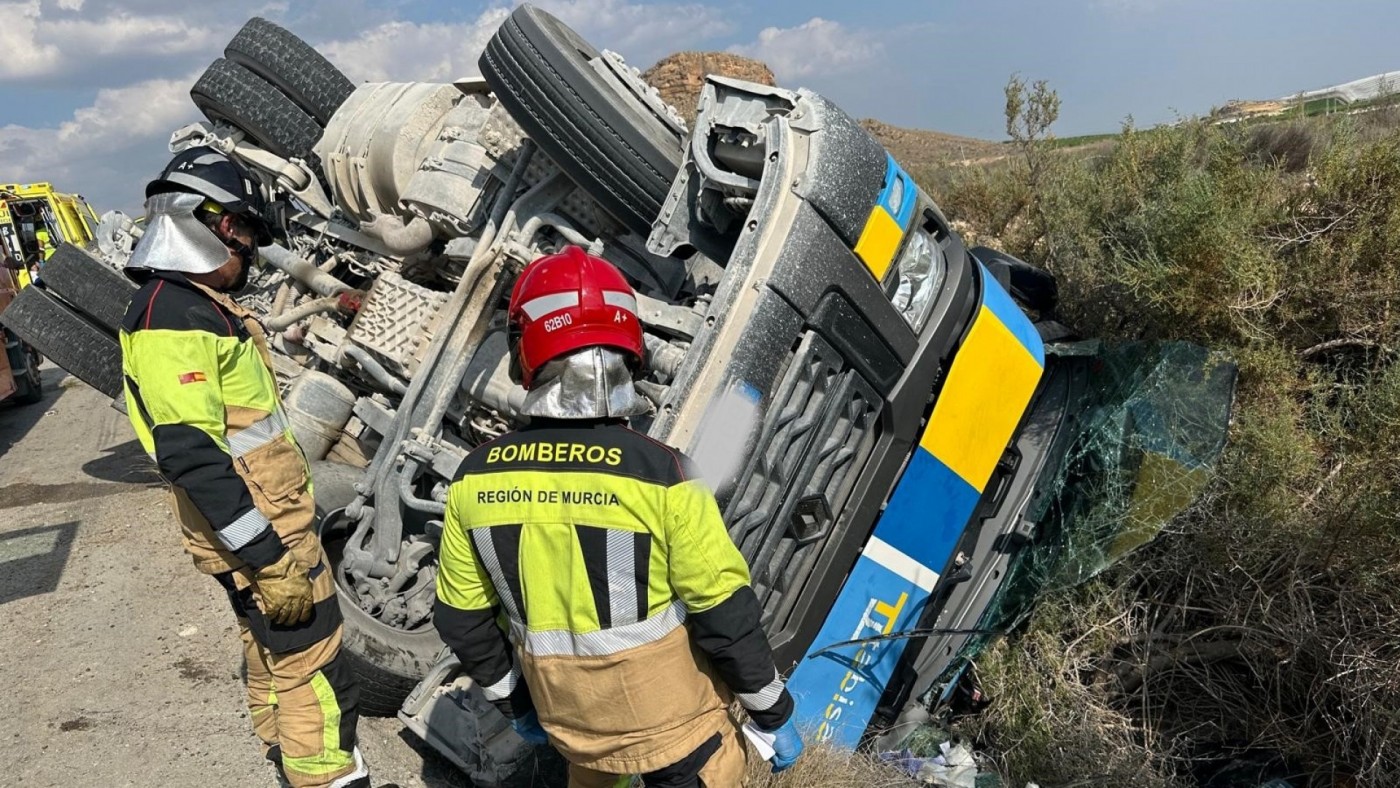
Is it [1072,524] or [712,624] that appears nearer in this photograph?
[712,624]

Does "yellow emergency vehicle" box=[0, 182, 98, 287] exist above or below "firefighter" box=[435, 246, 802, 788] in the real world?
below

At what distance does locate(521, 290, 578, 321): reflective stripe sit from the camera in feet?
5.86

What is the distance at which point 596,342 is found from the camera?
1.77 meters

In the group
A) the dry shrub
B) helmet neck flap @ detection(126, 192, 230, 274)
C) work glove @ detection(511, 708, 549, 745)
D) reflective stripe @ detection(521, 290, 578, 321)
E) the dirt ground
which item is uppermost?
the dry shrub

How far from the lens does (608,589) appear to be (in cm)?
179

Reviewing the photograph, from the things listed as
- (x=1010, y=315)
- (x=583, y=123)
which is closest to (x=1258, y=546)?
(x=1010, y=315)

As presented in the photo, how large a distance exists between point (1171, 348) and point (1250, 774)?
4.83 feet

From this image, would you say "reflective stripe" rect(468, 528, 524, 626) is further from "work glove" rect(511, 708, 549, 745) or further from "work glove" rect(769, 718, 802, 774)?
"work glove" rect(769, 718, 802, 774)

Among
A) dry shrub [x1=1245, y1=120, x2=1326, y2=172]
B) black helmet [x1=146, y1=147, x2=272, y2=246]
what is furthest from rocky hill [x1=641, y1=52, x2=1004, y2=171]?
black helmet [x1=146, y1=147, x2=272, y2=246]

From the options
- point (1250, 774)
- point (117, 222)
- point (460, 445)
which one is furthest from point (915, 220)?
point (117, 222)

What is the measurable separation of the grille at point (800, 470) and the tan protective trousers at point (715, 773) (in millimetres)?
574

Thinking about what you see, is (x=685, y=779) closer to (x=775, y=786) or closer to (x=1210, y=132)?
(x=775, y=786)

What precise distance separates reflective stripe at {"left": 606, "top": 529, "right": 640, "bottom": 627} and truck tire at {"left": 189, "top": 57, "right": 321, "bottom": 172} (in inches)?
152

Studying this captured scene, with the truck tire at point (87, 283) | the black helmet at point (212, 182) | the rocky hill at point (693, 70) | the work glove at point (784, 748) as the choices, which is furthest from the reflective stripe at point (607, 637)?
the rocky hill at point (693, 70)
